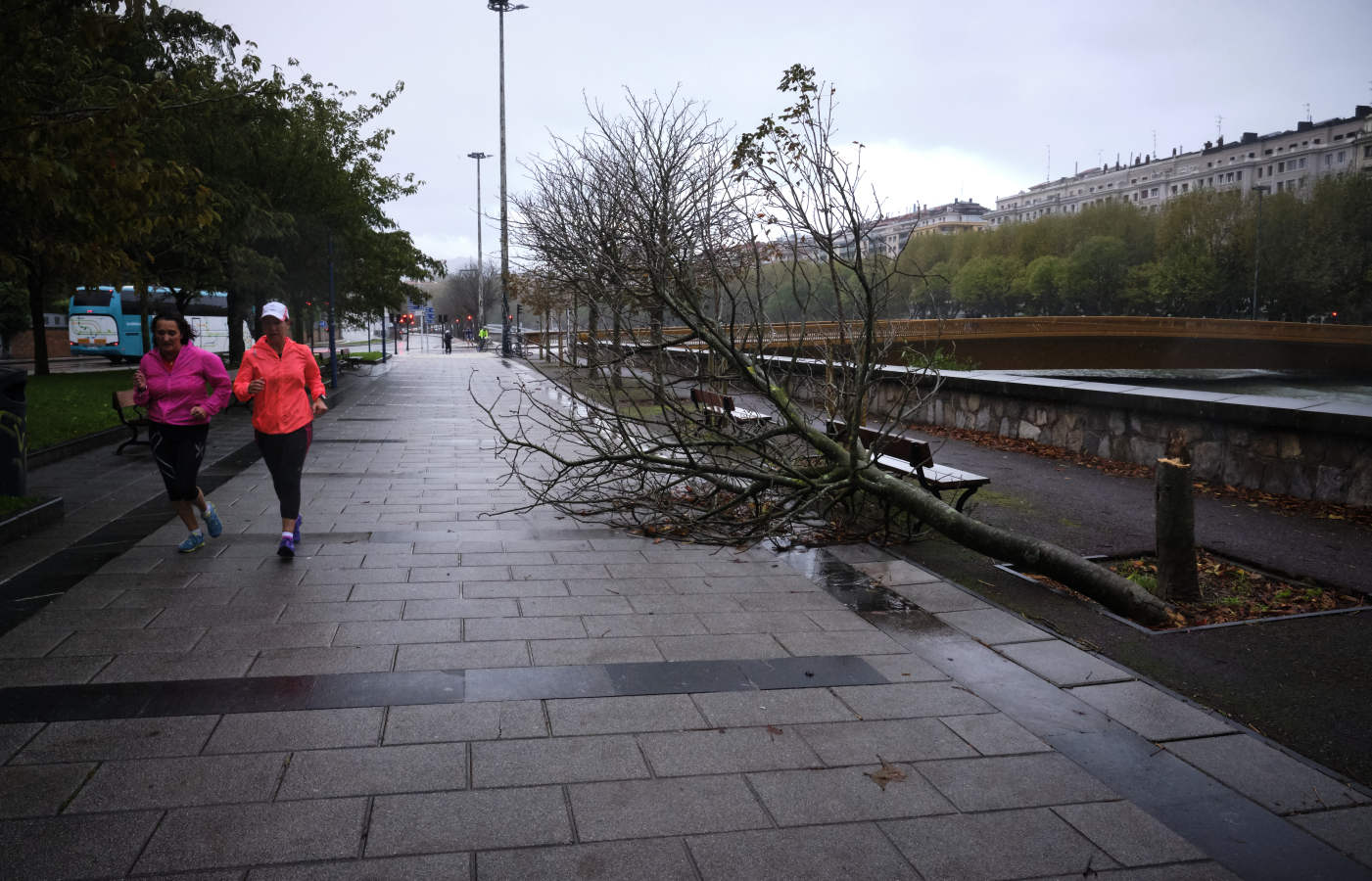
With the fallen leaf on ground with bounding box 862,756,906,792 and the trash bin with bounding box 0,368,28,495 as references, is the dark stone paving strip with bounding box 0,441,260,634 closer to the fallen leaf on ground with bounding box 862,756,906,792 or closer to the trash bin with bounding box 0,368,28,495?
the trash bin with bounding box 0,368,28,495

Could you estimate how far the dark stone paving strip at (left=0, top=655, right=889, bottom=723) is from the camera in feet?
12.5

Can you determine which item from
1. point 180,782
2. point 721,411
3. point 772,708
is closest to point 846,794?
point 772,708

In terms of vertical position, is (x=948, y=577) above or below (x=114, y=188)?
below

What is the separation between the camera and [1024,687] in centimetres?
416

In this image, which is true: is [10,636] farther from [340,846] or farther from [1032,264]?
[1032,264]

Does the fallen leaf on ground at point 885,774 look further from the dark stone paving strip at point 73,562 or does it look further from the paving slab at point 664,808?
the dark stone paving strip at point 73,562

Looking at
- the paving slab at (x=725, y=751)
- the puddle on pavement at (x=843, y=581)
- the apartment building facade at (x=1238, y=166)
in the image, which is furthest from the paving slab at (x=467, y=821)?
the apartment building facade at (x=1238, y=166)

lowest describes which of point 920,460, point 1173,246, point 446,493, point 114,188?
point 446,493

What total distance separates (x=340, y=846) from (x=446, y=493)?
6.62m

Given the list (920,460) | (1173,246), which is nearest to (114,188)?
(920,460)

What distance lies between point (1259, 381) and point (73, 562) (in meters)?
50.3

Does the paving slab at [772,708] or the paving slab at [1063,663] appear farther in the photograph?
the paving slab at [1063,663]

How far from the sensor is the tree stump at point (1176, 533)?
17.3 ft

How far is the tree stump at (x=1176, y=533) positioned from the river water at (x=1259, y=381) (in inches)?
1143
